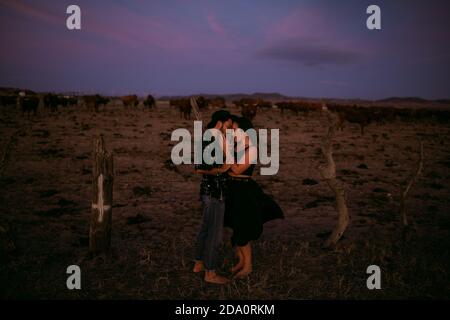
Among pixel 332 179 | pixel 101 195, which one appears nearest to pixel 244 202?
pixel 332 179

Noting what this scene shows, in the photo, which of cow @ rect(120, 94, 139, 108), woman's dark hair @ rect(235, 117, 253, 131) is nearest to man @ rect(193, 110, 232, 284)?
woman's dark hair @ rect(235, 117, 253, 131)

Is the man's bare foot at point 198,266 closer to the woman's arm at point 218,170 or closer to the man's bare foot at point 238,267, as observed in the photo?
the man's bare foot at point 238,267

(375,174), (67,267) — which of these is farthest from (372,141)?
(67,267)

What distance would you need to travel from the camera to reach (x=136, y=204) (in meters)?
8.56

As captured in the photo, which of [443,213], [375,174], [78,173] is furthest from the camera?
[375,174]

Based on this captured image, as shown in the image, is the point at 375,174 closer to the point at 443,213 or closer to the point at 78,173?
the point at 443,213

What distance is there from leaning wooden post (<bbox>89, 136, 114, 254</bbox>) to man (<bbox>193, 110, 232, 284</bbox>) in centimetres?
153

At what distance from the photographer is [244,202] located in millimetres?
4785

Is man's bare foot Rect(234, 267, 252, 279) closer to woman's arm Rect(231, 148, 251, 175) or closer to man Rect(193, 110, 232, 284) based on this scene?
man Rect(193, 110, 232, 284)

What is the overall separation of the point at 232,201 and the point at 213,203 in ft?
1.03

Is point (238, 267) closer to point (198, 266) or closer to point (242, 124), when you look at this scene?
point (198, 266)

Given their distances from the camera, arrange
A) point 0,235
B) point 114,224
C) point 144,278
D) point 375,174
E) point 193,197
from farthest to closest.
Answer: point 375,174 → point 193,197 → point 114,224 → point 0,235 → point 144,278

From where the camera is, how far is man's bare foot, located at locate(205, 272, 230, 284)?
4850 millimetres

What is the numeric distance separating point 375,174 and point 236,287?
30.9 feet
